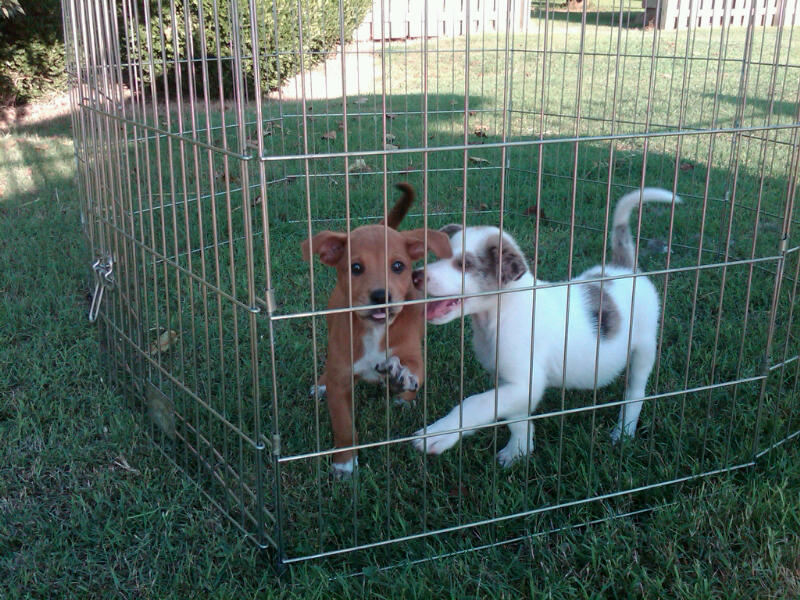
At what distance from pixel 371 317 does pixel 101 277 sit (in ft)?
4.07

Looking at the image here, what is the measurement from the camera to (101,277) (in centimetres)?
307

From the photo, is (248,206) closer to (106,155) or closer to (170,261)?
(170,261)

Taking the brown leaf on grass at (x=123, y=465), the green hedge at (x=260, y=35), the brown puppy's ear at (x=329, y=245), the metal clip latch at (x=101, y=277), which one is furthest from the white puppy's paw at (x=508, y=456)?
Answer: the green hedge at (x=260, y=35)

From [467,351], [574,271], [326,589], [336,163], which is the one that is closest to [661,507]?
[326,589]

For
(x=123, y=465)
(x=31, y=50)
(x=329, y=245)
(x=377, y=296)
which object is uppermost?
(x=31, y=50)

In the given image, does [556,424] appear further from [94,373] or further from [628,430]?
[94,373]

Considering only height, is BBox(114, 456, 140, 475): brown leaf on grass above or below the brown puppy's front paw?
below

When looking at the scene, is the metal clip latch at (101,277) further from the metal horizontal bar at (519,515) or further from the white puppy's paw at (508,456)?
the white puppy's paw at (508,456)

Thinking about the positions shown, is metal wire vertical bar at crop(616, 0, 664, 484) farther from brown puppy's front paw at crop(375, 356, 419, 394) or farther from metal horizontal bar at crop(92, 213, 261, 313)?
metal horizontal bar at crop(92, 213, 261, 313)

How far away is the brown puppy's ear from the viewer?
7.55 feet

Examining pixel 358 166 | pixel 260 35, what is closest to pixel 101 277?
pixel 358 166

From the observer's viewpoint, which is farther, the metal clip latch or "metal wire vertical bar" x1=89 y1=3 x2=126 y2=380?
the metal clip latch

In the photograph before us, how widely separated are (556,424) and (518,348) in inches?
16.0

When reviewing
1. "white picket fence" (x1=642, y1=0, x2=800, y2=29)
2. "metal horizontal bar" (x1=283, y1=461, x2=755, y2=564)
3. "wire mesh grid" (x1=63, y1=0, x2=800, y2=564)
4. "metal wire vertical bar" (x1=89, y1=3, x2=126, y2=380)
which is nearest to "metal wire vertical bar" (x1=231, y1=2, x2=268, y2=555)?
"wire mesh grid" (x1=63, y1=0, x2=800, y2=564)
